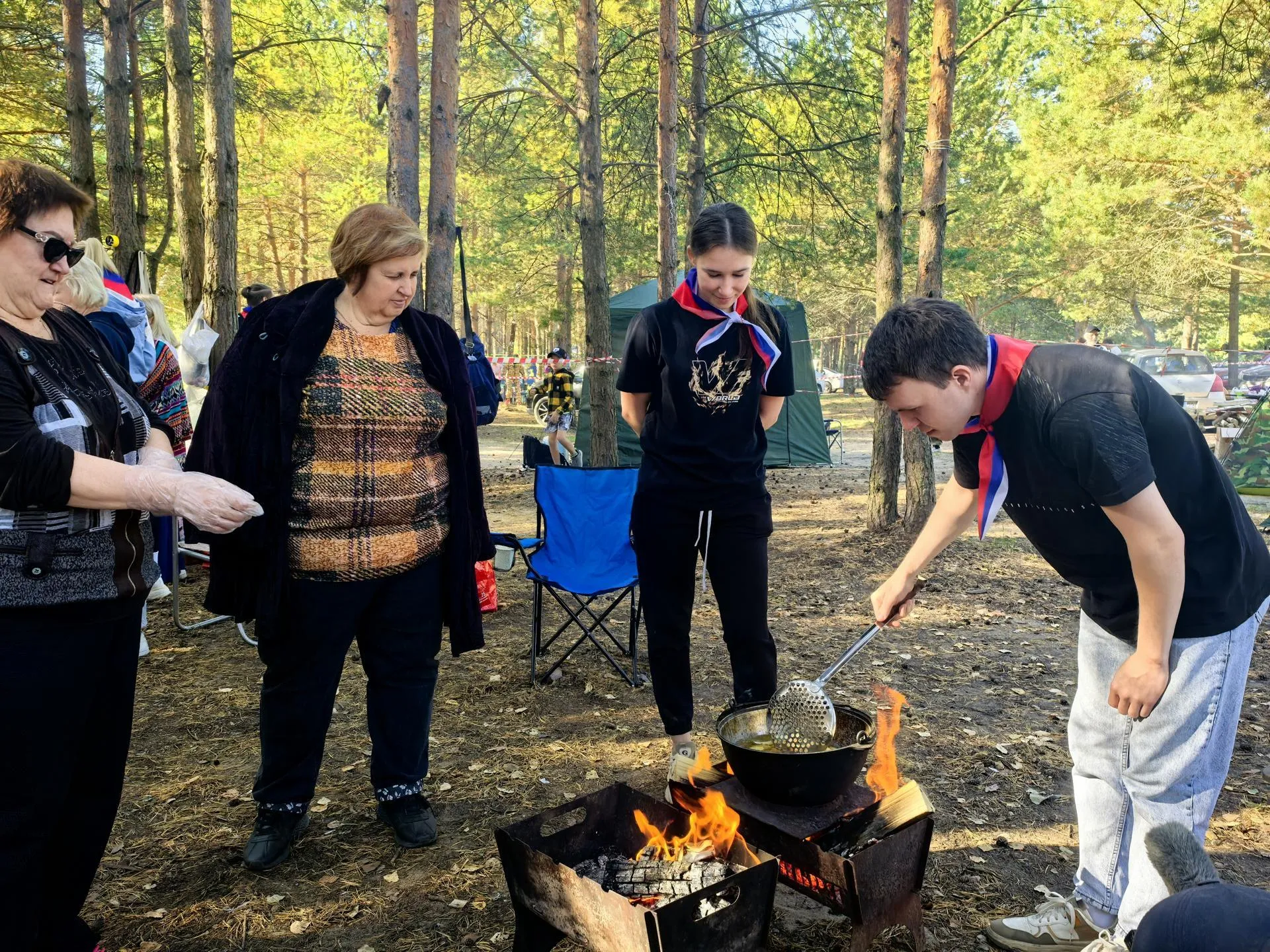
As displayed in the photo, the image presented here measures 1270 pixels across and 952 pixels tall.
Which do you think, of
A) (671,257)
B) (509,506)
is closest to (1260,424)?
(671,257)

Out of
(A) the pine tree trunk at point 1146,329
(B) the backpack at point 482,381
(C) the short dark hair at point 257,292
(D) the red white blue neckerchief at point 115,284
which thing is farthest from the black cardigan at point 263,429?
(A) the pine tree trunk at point 1146,329

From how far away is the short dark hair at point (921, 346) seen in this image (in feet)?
6.10

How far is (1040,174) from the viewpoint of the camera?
2055cm

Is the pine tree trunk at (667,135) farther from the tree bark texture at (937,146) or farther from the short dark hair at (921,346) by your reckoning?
the short dark hair at (921,346)

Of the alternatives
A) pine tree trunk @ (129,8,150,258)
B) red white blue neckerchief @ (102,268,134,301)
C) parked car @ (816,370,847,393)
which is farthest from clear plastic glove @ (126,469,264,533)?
parked car @ (816,370,847,393)

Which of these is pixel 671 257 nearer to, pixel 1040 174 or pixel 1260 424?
pixel 1260 424

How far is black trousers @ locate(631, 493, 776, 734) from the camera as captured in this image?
3.15 meters

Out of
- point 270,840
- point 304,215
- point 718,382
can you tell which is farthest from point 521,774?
point 304,215

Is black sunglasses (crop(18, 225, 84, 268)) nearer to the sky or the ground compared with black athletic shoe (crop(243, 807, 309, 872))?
nearer to the sky

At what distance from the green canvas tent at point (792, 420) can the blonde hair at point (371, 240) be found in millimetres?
9952

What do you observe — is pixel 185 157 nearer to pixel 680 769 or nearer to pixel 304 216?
pixel 680 769

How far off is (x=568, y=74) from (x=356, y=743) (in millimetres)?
12452

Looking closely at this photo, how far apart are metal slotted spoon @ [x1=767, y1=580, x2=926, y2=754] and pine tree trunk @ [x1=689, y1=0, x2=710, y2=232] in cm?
932

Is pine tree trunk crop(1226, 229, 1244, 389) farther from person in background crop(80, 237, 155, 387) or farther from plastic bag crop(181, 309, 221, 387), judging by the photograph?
person in background crop(80, 237, 155, 387)
